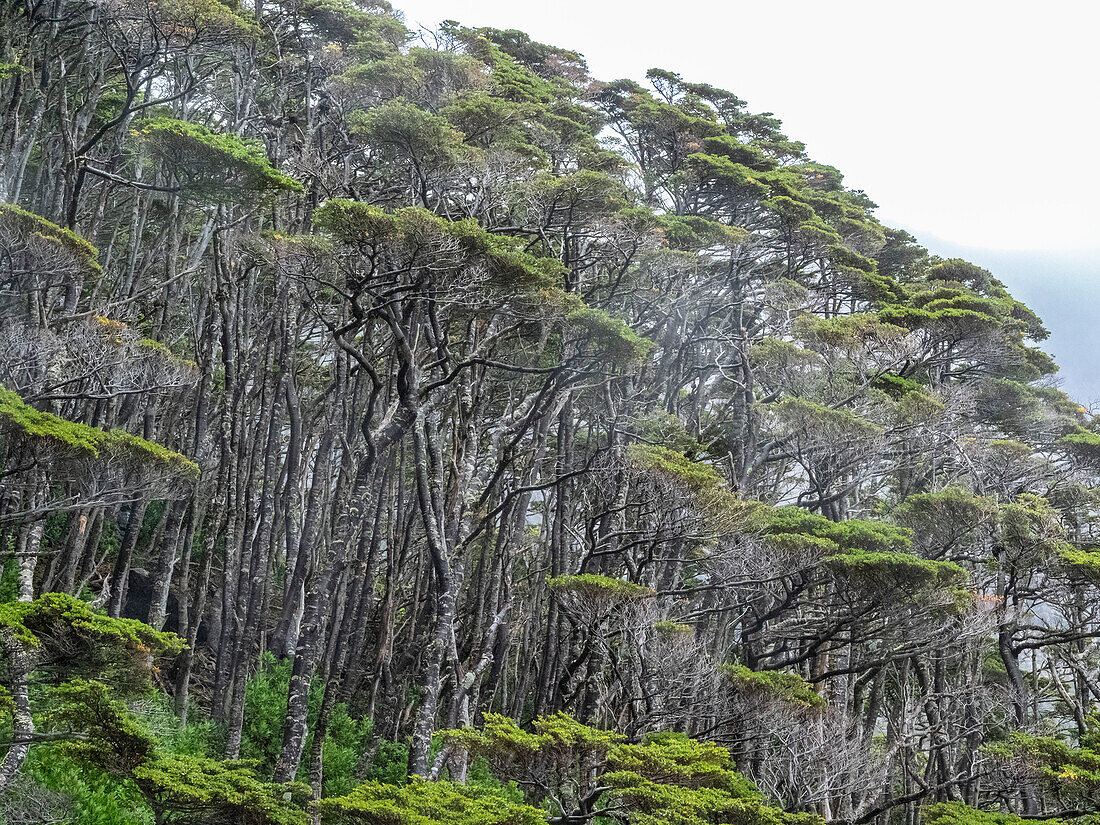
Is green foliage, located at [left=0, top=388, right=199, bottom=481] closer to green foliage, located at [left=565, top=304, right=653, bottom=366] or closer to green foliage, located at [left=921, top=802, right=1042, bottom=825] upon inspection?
green foliage, located at [left=565, top=304, right=653, bottom=366]

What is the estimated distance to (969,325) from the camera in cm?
1491

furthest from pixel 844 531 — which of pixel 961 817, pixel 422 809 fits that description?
pixel 422 809

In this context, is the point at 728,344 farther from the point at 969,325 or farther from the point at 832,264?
the point at 969,325

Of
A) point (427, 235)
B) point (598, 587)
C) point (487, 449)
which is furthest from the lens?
Answer: point (487, 449)

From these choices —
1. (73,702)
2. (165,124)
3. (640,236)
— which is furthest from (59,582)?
(640,236)

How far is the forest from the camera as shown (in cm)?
770

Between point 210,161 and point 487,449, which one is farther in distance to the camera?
point 487,449

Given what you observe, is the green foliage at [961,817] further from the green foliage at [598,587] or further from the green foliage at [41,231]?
the green foliage at [41,231]

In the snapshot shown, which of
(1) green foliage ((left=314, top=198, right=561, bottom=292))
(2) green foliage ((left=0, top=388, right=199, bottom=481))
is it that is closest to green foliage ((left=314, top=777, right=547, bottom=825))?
(2) green foliage ((left=0, top=388, right=199, bottom=481))

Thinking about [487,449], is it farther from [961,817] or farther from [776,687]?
[961,817]

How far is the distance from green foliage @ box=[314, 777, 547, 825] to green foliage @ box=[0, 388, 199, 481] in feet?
12.4

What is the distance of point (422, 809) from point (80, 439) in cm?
427

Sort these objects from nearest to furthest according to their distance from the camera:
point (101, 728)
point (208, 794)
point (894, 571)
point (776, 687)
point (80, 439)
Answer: point (208, 794) < point (101, 728) < point (80, 439) < point (776, 687) < point (894, 571)

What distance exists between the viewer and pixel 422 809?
19.8 feet
